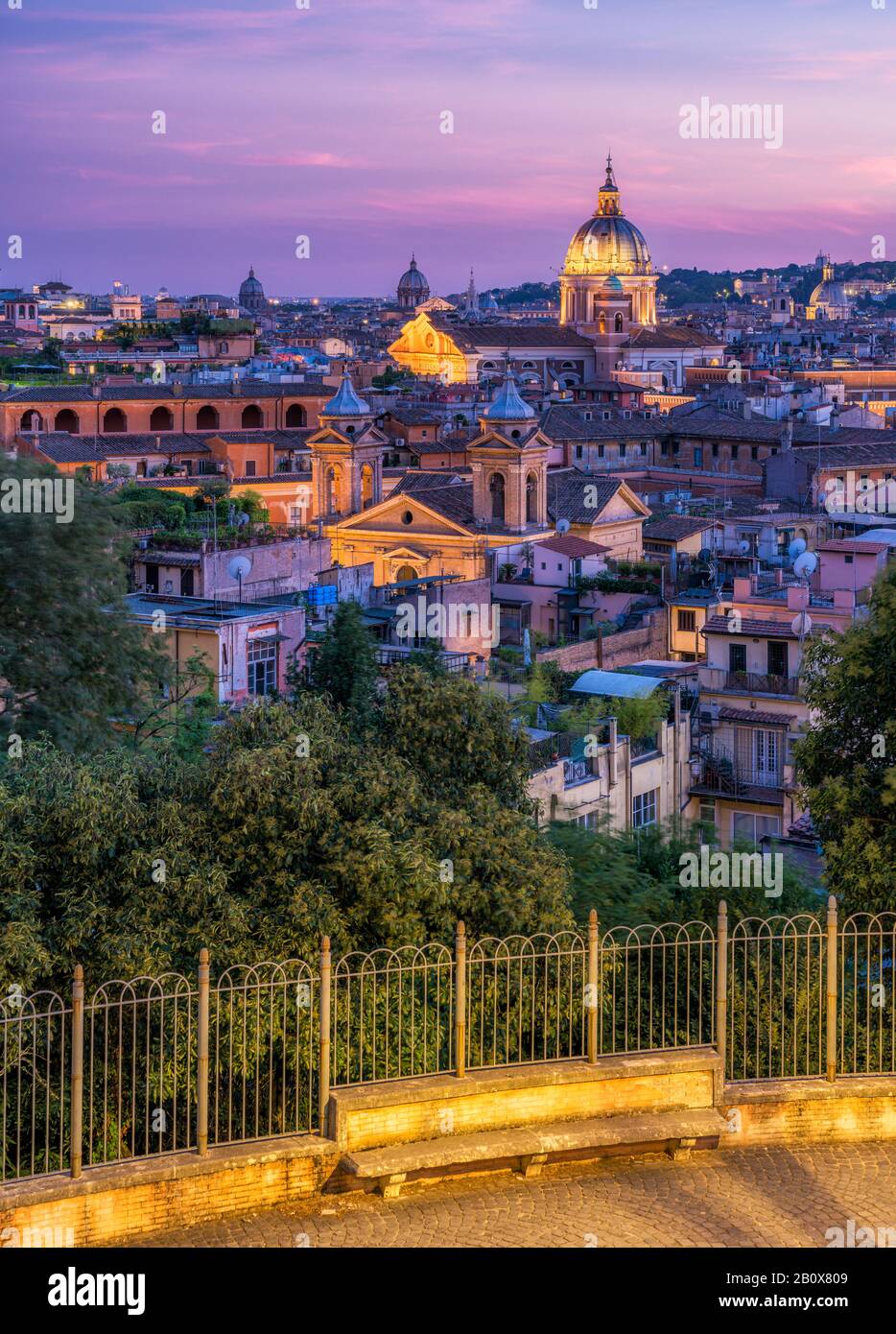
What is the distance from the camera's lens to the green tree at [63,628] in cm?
1952

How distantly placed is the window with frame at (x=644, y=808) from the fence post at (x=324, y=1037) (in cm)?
1504

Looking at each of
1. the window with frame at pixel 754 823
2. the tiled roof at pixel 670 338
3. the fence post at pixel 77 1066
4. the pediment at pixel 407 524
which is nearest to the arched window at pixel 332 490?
the pediment at pixel 407 524

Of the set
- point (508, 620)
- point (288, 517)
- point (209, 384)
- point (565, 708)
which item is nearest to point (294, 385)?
point (209, 384)

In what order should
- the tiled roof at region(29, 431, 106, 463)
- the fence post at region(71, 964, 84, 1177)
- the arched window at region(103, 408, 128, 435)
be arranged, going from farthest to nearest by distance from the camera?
the arched window at region(103, 408, 128, 435)
the tiled roof at region(29, 431, 106, 463)
the fence post at region(71, 964, 84, 1177)

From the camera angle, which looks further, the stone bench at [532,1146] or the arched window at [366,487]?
the arched window at [366,487]

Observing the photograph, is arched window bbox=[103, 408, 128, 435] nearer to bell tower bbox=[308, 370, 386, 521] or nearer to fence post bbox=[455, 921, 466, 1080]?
bell tower bbox=[308, 370, 386, 521]

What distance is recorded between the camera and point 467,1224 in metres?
7.75

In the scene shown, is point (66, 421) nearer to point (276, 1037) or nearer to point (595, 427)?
point (595, 427)

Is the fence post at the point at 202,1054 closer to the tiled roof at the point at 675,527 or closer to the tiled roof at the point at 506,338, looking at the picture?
the tiled roof at the point at 675,527

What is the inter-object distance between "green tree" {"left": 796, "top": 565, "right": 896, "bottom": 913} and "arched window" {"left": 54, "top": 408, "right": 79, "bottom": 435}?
5695 centimetres

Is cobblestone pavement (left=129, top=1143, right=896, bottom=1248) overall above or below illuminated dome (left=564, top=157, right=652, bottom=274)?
below

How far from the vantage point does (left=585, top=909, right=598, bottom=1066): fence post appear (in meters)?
8.16

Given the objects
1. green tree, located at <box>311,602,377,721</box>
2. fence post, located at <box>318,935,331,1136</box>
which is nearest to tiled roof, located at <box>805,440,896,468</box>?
green tree, located at <box>311,602,377,721</box>
